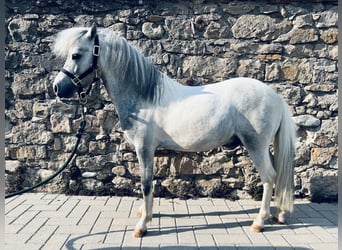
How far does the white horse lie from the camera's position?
3031mm

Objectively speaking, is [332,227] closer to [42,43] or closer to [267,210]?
[267,210]

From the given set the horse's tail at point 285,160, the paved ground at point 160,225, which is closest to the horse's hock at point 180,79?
the paved ground at point 160,225

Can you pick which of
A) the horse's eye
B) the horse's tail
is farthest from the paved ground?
the horse's eye

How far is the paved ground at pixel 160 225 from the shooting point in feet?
9.29

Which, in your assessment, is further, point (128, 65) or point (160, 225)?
point (160, 225)

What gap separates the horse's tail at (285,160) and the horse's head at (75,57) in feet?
6.08

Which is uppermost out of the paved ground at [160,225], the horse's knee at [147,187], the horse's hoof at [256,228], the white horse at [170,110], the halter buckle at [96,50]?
the halter buckle at [96,50]

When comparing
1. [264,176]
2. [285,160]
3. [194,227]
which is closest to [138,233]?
[194,227]

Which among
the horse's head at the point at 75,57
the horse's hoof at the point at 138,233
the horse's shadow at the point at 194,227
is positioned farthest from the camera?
the horse's hoof at the point at 138,233

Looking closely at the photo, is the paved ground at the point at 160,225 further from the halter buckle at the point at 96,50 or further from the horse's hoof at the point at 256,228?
the halter buckle at the point at 96,50

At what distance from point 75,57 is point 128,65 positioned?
46cm

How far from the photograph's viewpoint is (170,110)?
307 centimetres

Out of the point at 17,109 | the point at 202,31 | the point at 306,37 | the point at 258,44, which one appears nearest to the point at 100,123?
the point at 17,109

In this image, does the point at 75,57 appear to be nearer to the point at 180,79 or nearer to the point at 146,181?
the point at 146,181
